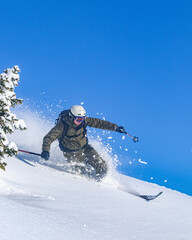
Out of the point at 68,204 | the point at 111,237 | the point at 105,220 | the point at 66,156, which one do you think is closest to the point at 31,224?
the point at 111,237

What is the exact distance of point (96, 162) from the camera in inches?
391

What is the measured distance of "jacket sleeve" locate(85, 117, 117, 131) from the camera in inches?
399

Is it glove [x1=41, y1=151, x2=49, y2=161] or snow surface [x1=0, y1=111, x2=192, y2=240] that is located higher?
glove [x1=41, y1=151, x2=49, y2=161]

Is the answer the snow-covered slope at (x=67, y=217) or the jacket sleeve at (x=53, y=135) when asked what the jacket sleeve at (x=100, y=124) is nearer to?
the jacket sleeve at (x=53, y=135)

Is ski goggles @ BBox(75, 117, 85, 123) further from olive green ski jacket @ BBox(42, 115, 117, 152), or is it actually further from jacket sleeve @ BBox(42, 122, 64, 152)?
jacket sleeve @ BBox(42, 122, 64, 152)

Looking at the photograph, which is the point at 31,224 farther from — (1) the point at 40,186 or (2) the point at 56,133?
(2) the point at 56,133

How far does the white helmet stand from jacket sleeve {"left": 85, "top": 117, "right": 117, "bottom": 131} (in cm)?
68

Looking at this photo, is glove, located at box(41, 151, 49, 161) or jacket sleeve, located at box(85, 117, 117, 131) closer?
glove, located at box(41, 151, 49, 161)

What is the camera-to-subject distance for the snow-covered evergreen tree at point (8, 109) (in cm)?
480

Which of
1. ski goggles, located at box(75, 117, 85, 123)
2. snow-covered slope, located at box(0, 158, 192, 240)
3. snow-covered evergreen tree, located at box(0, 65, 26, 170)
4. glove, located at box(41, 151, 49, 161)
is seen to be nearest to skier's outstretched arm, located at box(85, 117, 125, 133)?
ski goggles, located at box(75, 117, 85, 123)

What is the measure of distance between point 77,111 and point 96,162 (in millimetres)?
2007

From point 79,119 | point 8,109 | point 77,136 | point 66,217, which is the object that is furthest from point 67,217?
point 77,136

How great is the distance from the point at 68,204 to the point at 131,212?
4.34 feet

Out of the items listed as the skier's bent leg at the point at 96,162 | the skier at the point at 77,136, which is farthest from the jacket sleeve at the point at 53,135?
the skier's bent leg at the point at 96,162
